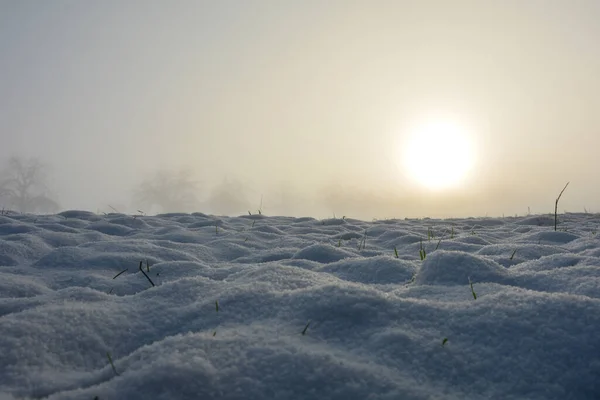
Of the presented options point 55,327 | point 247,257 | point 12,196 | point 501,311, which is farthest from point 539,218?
point 12,196

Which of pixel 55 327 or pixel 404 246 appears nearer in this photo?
pixel 55 327

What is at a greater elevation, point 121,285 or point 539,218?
point 539,218

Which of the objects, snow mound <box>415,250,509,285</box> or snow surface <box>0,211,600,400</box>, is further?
snow mound <box>415,250,509,285</box>

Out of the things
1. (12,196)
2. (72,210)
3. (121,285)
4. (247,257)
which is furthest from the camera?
(12,196)

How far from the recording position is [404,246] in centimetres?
351

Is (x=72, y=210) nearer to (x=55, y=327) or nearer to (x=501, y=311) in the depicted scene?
(x=55, y=327)

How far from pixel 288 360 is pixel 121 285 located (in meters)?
1.43

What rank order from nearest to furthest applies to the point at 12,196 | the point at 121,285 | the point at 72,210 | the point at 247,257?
the point at 121,285, the point at 247,257, the point at 72,210, the point at 12,196

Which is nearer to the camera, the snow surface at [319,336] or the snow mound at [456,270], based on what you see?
the snow surface at [319,336]

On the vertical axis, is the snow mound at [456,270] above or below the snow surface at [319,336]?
above

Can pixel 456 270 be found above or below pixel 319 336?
above

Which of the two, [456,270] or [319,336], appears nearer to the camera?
[319,336]

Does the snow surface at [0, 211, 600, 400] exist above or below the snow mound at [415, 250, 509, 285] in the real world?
below

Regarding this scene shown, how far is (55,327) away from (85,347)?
125 millimetres
